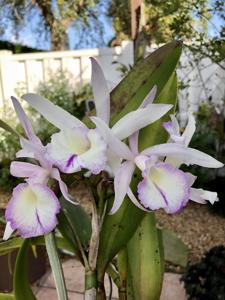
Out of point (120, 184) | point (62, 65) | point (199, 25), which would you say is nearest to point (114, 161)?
point (120, 184)

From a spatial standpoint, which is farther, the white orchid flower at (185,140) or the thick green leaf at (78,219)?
the thick green leaf at (78,219)

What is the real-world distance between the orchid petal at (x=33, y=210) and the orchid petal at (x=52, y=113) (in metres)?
0.08

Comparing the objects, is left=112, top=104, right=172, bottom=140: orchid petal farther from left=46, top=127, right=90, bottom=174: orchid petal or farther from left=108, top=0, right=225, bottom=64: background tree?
left=108, top=0, right=225, bottom=64: background tree

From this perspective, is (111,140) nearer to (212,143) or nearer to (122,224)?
(122,224)

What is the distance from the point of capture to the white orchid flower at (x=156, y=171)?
1.56 feet

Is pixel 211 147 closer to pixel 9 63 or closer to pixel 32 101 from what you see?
pixel 9 63

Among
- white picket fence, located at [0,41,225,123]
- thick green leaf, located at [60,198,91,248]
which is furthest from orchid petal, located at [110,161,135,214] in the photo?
white picket fence, located at [0,41,225,123]

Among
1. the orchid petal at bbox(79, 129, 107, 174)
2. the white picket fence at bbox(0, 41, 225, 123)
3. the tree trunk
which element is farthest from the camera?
the tree trunk

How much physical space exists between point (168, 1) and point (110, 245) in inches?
61.0

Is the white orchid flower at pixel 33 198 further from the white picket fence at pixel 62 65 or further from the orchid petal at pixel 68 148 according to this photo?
the white picket fence at pixel 62 65

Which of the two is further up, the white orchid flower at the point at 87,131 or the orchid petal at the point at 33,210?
the white orchid flower at the point at 87,131

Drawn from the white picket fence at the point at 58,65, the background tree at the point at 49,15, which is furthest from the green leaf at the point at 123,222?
the background tree at the point at 49,15

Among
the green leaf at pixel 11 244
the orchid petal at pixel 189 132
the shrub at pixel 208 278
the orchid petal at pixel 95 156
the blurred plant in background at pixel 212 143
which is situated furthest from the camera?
the blurred plant in background at pixel 212 143

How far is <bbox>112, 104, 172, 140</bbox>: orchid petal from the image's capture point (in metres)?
0.50
